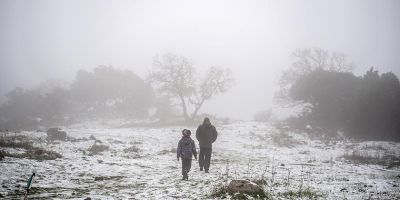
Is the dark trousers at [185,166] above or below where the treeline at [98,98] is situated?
below

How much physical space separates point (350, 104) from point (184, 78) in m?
24.8

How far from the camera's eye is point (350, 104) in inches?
1346

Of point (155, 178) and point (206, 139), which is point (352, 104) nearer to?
point (206, 139)

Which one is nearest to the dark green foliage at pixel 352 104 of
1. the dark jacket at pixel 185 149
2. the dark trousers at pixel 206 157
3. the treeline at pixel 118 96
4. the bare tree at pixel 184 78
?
the bare tree at pixel 184 78

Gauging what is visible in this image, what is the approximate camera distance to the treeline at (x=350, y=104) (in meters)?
32.2

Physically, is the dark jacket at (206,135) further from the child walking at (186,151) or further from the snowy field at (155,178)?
the snowy field at (155,178)

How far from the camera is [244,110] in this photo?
131 meters

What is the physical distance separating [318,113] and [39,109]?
152 feet

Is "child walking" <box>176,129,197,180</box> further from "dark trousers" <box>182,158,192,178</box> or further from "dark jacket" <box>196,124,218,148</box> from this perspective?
"dark jacket" <box>196,124,218,148</box>

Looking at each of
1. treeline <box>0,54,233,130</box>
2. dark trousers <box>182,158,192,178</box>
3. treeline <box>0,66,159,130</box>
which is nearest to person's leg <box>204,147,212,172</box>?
dark trousers <box>182,158,192,178</box>

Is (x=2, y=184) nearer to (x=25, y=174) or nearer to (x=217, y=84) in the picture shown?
(x=25, y=174)

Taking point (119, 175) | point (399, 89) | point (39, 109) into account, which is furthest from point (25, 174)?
point (39, 109)

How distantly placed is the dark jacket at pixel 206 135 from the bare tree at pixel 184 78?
34315mm

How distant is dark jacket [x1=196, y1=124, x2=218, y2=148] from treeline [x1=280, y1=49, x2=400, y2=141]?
23.4m
